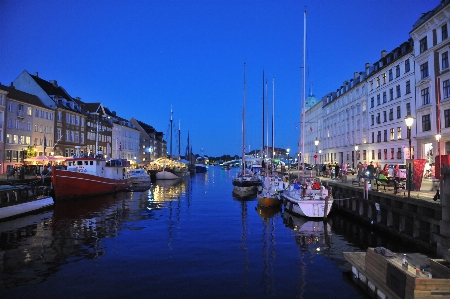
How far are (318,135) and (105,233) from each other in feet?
271

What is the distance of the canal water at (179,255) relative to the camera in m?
12.2

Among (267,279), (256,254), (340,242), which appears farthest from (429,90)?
(267,279)

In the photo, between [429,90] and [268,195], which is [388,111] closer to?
[429,90]

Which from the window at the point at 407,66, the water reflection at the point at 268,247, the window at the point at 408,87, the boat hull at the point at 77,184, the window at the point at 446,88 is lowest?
the water reflection at the point at 268,247

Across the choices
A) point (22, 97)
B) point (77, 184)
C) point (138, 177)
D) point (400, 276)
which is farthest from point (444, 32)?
point (22, 97)

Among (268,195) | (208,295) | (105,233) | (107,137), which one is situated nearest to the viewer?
(208,295)

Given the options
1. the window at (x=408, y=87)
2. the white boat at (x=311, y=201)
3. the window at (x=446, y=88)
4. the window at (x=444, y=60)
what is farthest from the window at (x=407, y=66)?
the white boat at (x=311, y=201)

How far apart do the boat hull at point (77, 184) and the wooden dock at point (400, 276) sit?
1249 inches

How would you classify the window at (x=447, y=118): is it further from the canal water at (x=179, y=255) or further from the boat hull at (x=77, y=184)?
the boat hull at (x=77, y=184)

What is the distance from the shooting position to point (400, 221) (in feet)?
65.3

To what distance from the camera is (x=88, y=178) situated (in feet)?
136

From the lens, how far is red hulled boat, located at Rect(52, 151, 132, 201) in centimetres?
3738

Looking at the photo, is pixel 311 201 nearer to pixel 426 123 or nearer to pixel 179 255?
pixel 179 255

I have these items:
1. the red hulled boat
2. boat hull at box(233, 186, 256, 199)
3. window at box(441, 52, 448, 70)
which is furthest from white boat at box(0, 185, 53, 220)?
window at box(441, 52, 448, 70)
